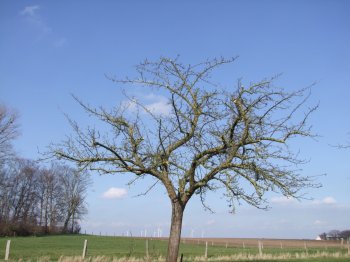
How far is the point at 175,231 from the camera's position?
512 inches

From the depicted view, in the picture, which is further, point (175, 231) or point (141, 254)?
point (141, 254)

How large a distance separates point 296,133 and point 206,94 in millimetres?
3146

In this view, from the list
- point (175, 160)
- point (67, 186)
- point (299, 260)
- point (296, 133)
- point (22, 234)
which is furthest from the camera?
point (67, 186)

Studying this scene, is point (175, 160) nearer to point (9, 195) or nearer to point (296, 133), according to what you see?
point (296, 133)

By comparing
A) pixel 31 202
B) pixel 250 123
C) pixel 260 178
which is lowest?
pixel 260 178

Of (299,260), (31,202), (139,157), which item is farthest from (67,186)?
(139,157)

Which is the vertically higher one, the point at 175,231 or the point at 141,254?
the point at 175,231

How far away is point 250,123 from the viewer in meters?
12.8

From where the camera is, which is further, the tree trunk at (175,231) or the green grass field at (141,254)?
the green grass field at (141,254)

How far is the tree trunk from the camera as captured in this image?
12.9 metres

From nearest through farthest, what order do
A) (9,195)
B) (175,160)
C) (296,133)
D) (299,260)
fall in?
1. (296,133)
2. (175,160)
3. (299,260)
4. (9,195)

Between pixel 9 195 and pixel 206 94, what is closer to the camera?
pixel 206 94

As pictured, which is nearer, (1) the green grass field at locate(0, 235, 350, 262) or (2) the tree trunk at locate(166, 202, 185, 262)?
(2) the tree trunk at locate(166, 202, 185, 262)

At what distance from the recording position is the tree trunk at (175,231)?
12931 millimetres
